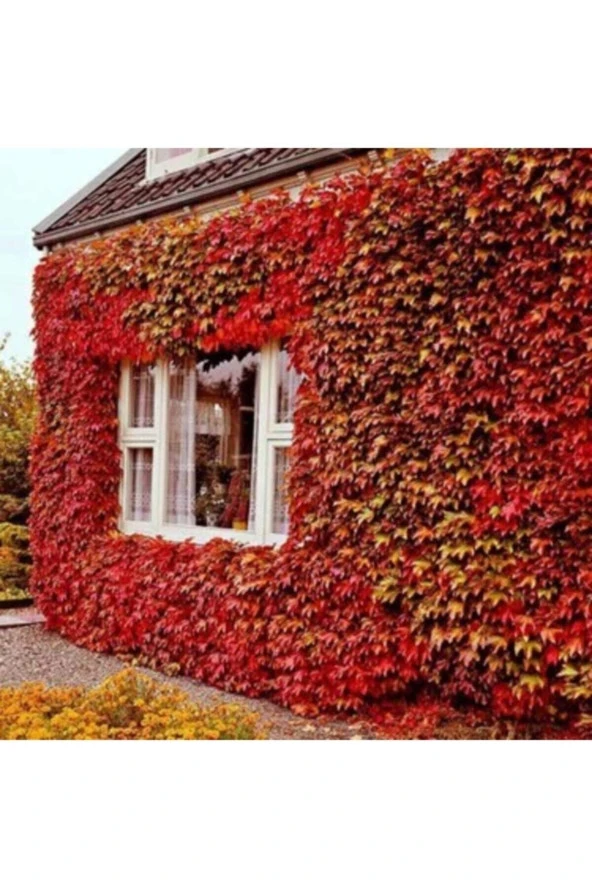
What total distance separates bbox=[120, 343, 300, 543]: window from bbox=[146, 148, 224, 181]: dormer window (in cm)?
203

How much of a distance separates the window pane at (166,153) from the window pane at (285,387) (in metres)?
3.05

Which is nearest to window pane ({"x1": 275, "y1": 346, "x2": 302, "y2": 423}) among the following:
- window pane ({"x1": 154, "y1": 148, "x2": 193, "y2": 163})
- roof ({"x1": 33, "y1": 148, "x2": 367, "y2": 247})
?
roof ({"x1": 33, "y1": 148, "x2": 367, "y2": 247})

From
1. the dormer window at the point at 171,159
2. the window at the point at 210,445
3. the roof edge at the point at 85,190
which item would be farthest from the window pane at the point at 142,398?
the roof edge at the point at 85,190

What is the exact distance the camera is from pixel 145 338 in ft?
27.3

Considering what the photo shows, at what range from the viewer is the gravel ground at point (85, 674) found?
6.30 m

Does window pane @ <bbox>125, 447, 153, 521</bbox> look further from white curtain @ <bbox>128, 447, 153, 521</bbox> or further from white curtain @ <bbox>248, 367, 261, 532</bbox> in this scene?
white curtain @ <bbox>248, 367, 261, 532</bbox>

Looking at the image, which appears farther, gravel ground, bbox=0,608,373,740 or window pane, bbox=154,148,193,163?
window pane, bbox=154,148,193,163

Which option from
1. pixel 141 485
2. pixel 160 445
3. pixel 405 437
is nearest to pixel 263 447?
pixel 160 445

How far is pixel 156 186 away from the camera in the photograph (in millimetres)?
9352

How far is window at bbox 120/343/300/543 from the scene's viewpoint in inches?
293

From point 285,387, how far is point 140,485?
7.04 ft

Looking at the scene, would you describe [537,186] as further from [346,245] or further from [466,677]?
[466,677]

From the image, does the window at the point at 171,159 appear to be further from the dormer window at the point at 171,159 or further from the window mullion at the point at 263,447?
the window mullion at the point at 263,447
